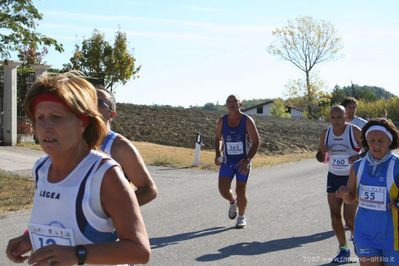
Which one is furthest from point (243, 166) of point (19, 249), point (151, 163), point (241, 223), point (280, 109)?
point (280, 109)

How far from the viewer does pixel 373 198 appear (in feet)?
15.9

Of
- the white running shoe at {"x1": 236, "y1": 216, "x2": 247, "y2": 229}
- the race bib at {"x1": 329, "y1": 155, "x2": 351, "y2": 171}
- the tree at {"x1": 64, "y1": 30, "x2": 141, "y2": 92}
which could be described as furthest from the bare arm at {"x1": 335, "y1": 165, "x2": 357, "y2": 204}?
the tree at {"x1": 64, "y1": 30, "x2": 141, "y2": 92}

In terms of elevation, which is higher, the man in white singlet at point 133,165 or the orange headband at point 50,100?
the orange headband at point 50,100

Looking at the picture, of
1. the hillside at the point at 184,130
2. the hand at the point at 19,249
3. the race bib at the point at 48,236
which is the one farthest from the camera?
the hillside at the point at 184,130

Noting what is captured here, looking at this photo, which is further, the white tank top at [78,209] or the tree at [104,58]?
the tree at [104,58]

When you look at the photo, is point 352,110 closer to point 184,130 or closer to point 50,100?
point 50,100

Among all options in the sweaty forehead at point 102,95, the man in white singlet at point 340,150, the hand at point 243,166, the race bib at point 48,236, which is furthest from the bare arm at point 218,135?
the race bib at point 48,236

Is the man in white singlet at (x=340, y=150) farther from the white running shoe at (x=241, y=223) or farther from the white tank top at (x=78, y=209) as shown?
the white tank top at (x=78, y=209)

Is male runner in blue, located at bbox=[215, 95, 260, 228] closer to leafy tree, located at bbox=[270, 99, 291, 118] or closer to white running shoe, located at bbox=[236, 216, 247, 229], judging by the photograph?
white running shoe, located at bbox=[236, 216, 247, 229]

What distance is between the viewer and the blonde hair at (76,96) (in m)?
2.44

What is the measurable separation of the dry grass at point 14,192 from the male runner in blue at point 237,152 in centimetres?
347

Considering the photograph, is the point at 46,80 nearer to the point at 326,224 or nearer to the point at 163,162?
the point at 326,224

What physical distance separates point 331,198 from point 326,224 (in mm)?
2122

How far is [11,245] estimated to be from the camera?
269cm
